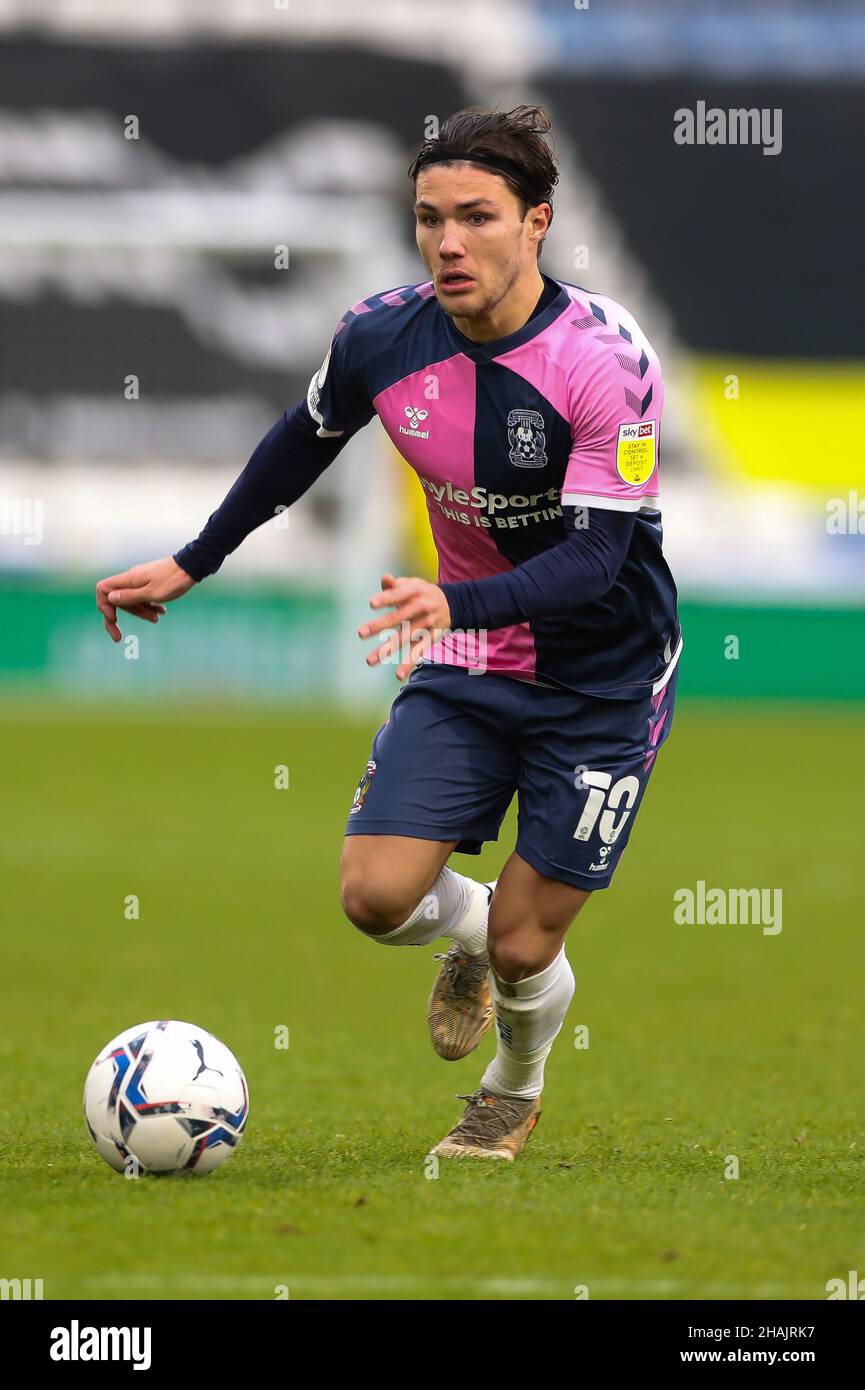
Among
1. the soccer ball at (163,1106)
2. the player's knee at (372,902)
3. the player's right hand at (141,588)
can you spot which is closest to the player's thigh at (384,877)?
the player's knee at (372,902)

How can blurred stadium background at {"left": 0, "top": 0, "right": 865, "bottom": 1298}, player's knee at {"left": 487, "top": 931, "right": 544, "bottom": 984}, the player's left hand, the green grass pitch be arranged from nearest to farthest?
the green grass pitch < the player's left hand < blurred stadium background at {"left": 0, "top": 0, "right": 865, "bottom": 1298} < player's knee at {"left": 487, "top": 931, "right": 544, "bottom": 984}

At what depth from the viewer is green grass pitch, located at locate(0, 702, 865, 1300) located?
4031mm

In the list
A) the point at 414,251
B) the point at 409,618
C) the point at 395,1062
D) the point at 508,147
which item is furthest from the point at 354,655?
the point at 409,618

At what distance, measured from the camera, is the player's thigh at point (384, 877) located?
509cm

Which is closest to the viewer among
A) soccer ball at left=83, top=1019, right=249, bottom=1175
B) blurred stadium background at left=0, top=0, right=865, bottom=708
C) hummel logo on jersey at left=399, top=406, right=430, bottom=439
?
soccer ball at left=83, top=1019, right=249, bottom=1175

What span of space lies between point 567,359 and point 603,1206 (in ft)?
6.45

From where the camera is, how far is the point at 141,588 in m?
5.36

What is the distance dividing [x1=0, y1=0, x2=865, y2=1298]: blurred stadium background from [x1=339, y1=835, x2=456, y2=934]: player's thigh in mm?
612

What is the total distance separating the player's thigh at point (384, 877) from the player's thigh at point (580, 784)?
0.26m

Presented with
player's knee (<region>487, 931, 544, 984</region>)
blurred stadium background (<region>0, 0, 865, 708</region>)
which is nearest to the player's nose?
player's knee (<region>487, 931, 544, 984</region>)

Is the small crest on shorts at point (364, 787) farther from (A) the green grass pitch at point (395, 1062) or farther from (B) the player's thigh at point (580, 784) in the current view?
(A) the green grass pitch at point (395, 1062)

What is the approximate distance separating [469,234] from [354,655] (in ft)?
53.7

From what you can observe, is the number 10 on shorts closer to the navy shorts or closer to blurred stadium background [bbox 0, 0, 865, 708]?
the navy shorts

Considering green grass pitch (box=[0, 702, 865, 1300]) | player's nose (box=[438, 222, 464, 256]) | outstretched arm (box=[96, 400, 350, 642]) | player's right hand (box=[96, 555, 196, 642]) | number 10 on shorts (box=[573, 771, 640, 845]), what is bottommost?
green grass pitch (box=[0, 702, 865, 1300])
